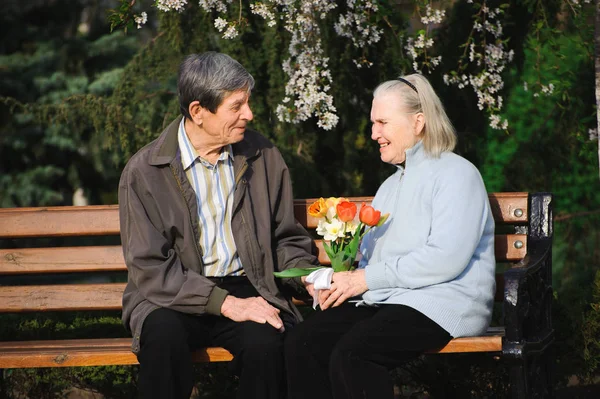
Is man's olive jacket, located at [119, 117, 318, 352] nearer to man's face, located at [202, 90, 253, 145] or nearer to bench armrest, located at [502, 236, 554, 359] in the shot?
man's face, located at [202, 90, 253, 145]

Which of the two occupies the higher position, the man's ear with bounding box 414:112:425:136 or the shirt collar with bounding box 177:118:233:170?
the man's ear with bounding box 414:112:425:136

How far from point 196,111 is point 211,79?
175 millimetres

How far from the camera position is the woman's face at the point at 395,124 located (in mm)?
4117

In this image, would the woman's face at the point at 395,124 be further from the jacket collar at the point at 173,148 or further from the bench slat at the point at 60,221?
the bench slat at the point at 60,221

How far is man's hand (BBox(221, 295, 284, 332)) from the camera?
13.3 feet

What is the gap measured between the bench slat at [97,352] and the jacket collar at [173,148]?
0.85 m

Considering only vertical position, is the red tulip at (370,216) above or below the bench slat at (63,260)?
above

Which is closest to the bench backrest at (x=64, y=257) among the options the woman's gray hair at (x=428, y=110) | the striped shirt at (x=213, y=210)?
the striped shirt at (x=213, y=210)

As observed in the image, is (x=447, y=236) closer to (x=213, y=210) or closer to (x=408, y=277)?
(x=408, y=277)

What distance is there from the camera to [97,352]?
4117 mm

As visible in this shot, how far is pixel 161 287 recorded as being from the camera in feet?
13.2

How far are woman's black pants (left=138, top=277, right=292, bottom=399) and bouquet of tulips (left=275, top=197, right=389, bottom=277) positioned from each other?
37cm

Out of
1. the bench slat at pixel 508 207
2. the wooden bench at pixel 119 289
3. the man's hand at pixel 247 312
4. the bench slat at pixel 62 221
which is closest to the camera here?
the wooden bench at pixel 119 289

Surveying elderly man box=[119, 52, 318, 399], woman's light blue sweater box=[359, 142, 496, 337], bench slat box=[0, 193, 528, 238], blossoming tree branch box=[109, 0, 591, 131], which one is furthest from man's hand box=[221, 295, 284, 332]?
blossoming tree branch box=[109, 0, 591, 131]
